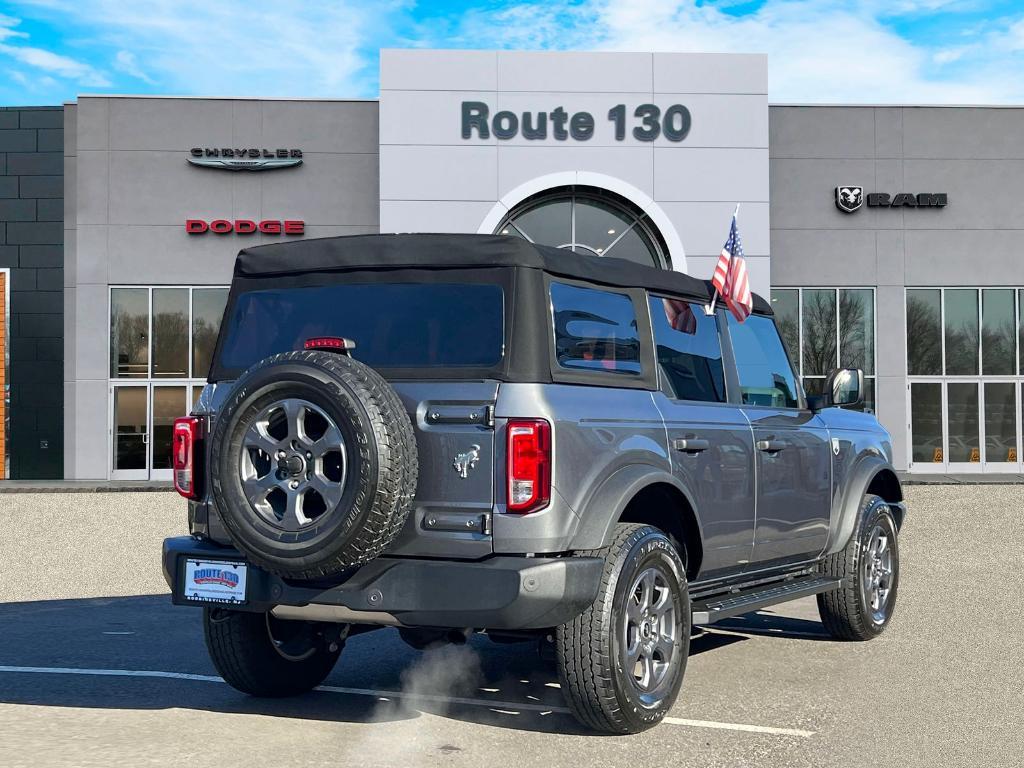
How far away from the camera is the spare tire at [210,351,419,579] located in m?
4.51

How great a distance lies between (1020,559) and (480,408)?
889cm

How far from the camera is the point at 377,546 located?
4.58 metres

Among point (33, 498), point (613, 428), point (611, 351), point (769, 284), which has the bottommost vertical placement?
point (33, 498)

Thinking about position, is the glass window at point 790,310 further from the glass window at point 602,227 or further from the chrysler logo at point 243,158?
A: the chrysler logo at point 243,158

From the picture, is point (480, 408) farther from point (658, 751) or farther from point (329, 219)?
point (329, 219)

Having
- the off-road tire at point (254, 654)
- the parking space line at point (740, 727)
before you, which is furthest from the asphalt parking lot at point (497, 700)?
the off-road tire at point (254, 654)

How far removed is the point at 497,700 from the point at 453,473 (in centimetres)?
157

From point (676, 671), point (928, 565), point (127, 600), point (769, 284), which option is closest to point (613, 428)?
point (676, 671)

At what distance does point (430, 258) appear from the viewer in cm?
520

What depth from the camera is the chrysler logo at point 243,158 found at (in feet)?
98.3

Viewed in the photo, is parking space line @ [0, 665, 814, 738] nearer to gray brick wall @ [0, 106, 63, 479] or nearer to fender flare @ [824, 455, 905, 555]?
fender flare @ [824, 455, 905, 555]

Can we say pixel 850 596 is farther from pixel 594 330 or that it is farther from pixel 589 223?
pixel 589 223

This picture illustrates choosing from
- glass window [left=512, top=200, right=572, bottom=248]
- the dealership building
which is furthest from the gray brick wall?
glass window [left=512, top=200, right=572, bottom=248]

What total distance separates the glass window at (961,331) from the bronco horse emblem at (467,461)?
2845cm
